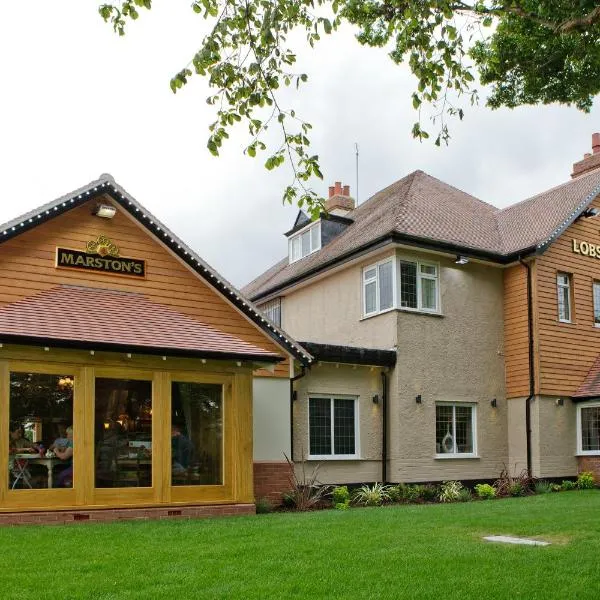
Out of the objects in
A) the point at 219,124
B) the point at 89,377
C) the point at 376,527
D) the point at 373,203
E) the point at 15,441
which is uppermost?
the point at 373,203

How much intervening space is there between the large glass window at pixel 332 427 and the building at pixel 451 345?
0.03 meters

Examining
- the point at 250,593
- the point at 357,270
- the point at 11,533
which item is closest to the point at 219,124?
the point at 250,593

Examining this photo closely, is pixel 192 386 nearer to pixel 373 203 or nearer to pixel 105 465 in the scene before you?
pixel 105 465

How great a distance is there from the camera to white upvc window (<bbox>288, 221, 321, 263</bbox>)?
24.4 meters

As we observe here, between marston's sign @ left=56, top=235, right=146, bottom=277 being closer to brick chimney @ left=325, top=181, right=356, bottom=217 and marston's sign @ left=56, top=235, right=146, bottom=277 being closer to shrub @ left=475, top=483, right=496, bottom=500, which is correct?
shrub @ left=475, top=483, right=496, bottom=500

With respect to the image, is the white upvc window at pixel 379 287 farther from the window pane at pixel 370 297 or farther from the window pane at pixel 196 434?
the window pane at pixel 196 434

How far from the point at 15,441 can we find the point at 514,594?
28.3ft

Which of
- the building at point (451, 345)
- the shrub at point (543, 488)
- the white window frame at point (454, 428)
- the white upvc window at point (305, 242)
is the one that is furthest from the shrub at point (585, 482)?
the white upvc window at point (305, 242)

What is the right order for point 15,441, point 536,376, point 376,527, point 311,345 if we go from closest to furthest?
point 376,527 → point 15,441 → point 311,345 → point 536,376

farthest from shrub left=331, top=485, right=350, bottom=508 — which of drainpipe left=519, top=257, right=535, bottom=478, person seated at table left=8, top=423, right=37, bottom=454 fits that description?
person seated at table left=8, top=423, right=37, bottom=454

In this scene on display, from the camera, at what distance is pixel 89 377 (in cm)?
1335

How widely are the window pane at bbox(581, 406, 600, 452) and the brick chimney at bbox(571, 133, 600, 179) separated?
8.42m

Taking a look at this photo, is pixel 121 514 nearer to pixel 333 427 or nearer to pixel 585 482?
pixel 333 427

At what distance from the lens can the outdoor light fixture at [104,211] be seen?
14.8 m
